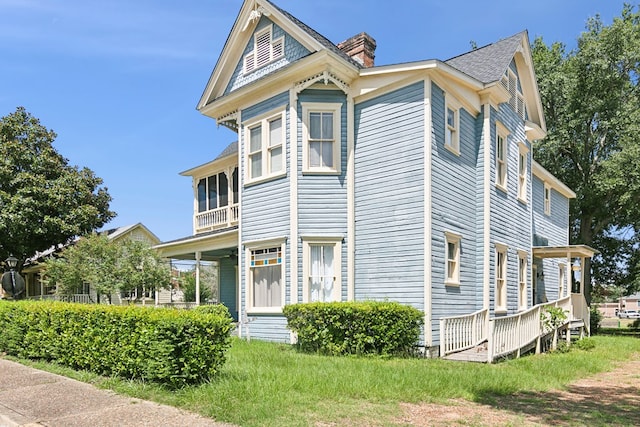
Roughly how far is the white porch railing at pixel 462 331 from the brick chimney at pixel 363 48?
8.25m

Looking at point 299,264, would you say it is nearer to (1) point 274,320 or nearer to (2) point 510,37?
(1) point 274,320

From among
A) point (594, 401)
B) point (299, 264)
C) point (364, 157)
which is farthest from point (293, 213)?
point (594, 401)

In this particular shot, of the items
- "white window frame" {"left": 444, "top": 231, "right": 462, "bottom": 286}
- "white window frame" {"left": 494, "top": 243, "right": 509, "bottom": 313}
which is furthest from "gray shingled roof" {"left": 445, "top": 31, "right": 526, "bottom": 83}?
"white window frame" {"left": 494, "top": 243, "right": 509, "bottom": 313}

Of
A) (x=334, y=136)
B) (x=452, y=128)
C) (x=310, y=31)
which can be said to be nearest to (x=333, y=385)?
(x=334, y=136)

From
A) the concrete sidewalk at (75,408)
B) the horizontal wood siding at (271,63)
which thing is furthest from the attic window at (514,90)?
the concrete sidewalk at (75,408)

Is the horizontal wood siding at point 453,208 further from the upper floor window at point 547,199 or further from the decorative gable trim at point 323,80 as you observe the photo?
the upper floor window at point 547,199

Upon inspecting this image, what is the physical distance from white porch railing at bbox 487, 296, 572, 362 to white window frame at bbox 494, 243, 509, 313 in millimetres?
1220

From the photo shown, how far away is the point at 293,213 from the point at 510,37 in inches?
394

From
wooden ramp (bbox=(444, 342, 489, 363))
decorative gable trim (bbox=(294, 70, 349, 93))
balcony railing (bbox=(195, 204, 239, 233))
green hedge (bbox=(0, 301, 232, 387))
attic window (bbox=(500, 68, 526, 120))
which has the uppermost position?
attic window (bbox=(500, 68, 526, 120))

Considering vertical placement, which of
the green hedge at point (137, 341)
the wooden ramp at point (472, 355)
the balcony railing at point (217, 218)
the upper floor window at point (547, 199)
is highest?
the upper floor window at point (547, 199)

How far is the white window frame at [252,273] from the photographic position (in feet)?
48.4

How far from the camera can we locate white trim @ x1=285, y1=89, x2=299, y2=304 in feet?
47.4

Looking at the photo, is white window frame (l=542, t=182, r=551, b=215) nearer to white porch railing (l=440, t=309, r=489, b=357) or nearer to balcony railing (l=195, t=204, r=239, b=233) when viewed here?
white porch railing (l=440, t=309, r=489, b=357)

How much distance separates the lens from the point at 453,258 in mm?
14547
